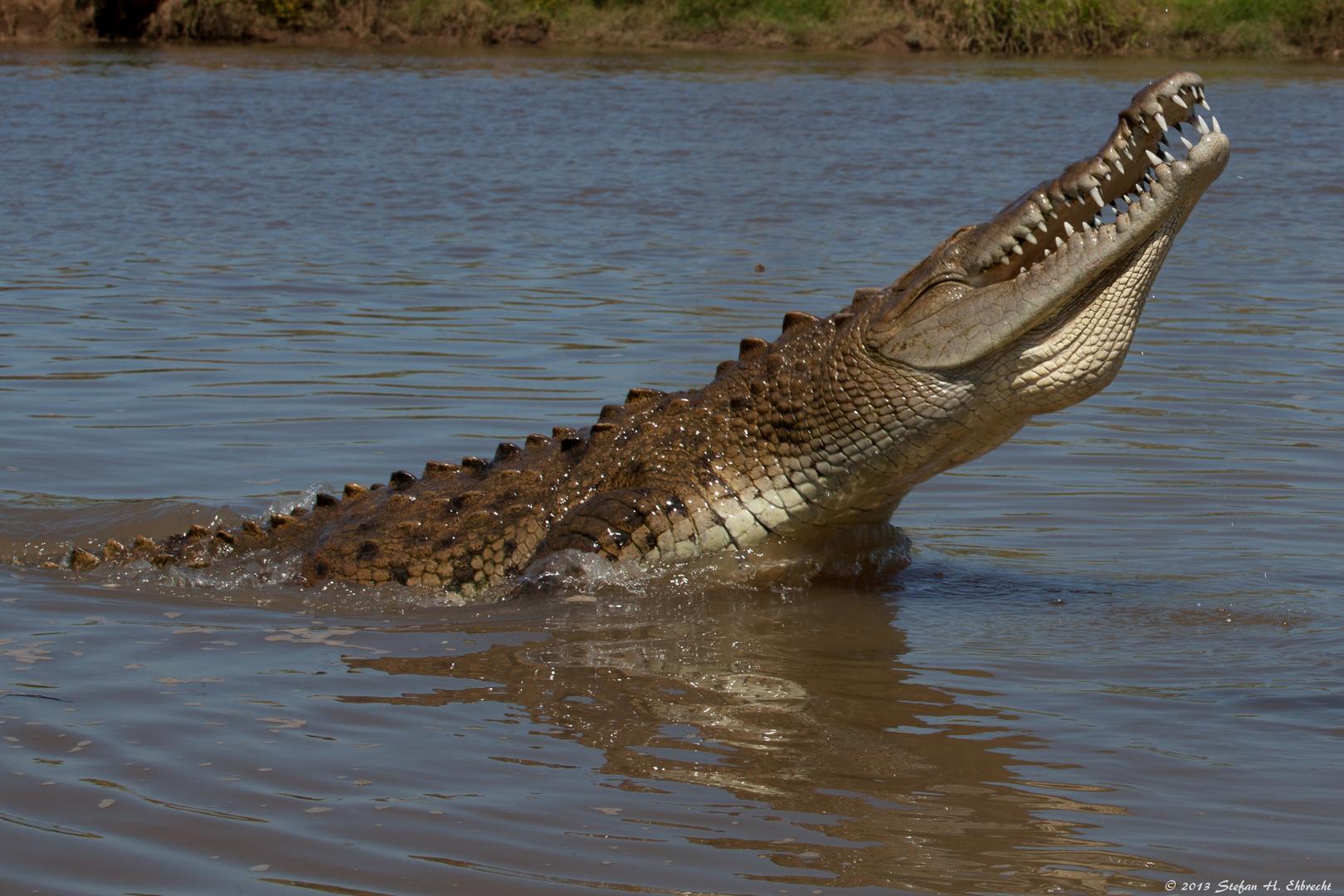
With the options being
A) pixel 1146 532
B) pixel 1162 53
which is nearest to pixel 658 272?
pixel 1146 532

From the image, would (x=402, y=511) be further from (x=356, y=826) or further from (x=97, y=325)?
(x=97, y=325)

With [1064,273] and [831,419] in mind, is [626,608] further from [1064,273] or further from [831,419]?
[1064,273]

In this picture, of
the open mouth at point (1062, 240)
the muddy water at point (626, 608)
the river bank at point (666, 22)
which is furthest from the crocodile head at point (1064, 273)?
the river bank at point (666, 22)

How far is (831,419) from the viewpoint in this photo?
4406 mm

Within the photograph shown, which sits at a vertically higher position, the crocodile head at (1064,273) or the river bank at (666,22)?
the river bank at (666,22)

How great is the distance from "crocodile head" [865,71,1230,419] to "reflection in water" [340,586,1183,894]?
0.83m

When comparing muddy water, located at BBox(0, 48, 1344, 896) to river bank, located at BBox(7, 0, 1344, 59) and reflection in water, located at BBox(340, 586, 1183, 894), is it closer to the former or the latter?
reflection in water, located at BBox(340, 586, 1183, 894)

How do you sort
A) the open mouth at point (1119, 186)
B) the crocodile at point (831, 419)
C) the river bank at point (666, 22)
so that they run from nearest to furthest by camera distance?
the open mouth at point (1119, 186)
the crocodile at point (831, 419)
the river bank at point (666, 22)

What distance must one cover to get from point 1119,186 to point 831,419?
1032 mm

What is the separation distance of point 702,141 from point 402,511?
12455 mm

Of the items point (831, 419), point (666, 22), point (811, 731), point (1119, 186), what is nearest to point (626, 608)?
point (831, 419)

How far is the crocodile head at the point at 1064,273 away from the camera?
12.8 ft

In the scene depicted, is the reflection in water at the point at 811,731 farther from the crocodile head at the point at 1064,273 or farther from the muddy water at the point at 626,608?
the crocodile head at the point at 1064,273

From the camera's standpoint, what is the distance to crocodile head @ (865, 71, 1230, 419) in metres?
3.91
